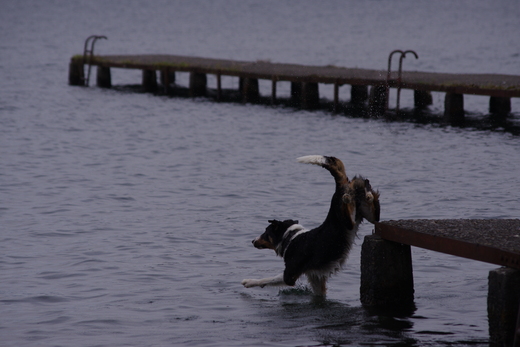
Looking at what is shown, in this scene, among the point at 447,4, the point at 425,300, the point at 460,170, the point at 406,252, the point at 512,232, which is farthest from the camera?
the point at 447,4

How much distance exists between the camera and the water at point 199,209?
25.6ft

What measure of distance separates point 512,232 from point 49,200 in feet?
29.8

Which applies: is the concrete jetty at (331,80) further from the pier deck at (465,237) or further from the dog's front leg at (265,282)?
the pier deck at (465,237)

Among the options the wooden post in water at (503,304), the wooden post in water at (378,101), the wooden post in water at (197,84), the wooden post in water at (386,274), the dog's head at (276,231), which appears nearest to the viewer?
the wooden post in water at (503,304)

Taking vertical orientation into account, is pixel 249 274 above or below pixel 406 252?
below

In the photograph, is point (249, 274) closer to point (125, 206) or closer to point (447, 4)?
point (125, 206)

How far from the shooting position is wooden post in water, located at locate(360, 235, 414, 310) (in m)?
7.54

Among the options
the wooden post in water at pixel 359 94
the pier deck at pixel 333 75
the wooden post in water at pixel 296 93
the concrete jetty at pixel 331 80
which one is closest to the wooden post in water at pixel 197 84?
the concrete jetty at pixel 331 80

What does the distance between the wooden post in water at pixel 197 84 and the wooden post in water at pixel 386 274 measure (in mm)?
22255

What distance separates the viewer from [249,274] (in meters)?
9.78

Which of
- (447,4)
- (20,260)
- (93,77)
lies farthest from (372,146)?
(447,4)

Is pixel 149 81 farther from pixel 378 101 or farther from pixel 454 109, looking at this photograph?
pixel 454 109

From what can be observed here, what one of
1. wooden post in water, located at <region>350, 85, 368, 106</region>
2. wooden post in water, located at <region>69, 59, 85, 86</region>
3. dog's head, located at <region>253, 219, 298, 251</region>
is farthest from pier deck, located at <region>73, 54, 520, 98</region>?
dog's head, located at <region>253, 219, 298, 251</region>

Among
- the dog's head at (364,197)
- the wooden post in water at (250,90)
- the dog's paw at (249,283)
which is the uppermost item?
the wooden post in water at (250,90)
